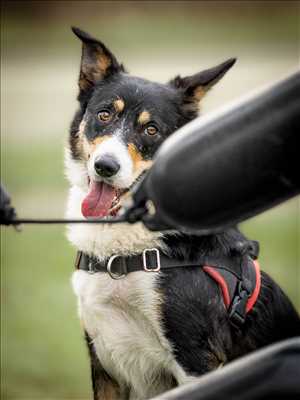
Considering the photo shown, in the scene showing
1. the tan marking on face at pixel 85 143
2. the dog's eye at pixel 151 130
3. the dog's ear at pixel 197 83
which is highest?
the dog's ear at pixel 197 83

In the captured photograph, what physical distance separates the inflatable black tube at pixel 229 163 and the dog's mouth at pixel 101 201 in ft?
4.73

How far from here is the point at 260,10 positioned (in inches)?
590

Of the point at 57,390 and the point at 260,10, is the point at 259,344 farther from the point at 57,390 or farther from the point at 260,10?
the point at 260,10

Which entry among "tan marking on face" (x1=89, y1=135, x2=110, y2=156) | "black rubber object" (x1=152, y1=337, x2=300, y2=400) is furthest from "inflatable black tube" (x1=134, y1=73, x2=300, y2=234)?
"tan marking on face" (x1=89, y1=135, x2=110, y2=156)

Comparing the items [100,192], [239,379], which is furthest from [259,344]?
[239,379]

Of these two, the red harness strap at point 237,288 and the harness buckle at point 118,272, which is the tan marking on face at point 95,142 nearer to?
the harness buckle at point 118,272

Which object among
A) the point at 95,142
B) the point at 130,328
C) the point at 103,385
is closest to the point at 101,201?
the point at 95,142

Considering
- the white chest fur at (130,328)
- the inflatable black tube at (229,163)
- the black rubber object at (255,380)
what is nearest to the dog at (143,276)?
the white chest fur at (130,328)

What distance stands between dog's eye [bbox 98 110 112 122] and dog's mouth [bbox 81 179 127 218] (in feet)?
0.98

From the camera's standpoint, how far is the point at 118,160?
113 inches

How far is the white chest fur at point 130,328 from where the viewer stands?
278 centimetres

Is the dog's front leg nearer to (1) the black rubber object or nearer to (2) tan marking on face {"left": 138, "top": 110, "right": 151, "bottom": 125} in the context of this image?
(2) tan marking on face {"left": 138, "top": 110, "right": 151, "bottom": 125}

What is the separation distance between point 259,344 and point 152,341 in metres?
0.43

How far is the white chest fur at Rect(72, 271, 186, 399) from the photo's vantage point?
9.12 feet
